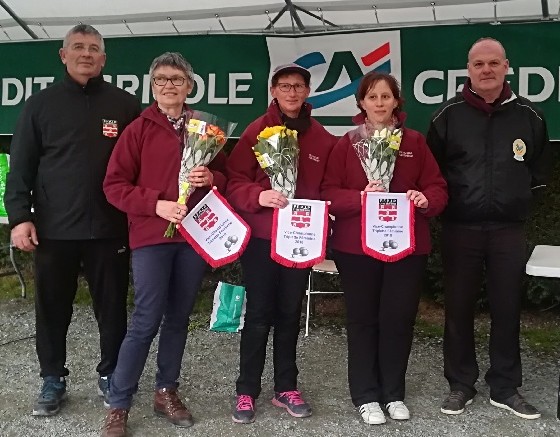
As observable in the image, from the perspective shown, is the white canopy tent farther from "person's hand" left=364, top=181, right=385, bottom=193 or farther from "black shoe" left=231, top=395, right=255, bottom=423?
"black shoe" left=231, top=395, right=255, bottom=423

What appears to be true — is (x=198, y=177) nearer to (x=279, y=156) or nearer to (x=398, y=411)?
(x=279, y=156)

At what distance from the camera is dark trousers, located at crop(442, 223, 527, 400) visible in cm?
314

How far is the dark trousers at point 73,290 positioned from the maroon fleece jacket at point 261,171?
704 millimetres

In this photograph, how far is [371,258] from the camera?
296 centimetres

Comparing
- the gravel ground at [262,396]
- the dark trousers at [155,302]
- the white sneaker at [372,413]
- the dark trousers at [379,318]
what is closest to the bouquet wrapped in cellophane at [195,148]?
the dark trousers at [155,302]

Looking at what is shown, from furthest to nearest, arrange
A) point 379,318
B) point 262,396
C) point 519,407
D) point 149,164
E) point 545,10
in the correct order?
point 545,10 < point 262,396 < point 519,407 < point 379,318 < point 149,164

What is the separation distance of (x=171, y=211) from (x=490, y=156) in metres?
1.60

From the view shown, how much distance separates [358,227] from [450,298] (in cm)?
75

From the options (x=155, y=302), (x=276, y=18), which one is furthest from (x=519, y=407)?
(x=276, y=18)

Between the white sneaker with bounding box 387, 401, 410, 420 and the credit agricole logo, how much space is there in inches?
95.6

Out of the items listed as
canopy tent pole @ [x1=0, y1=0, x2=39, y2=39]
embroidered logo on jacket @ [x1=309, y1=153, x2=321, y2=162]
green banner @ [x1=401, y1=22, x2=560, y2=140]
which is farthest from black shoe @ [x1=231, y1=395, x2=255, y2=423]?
canopy tent pole @ [x1=0, y1=0, x2=39, y2=39]

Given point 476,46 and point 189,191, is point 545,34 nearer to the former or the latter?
point 476,46

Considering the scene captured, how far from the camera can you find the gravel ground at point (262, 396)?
304cm

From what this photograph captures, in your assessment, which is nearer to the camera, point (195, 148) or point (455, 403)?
point (195, 148)
